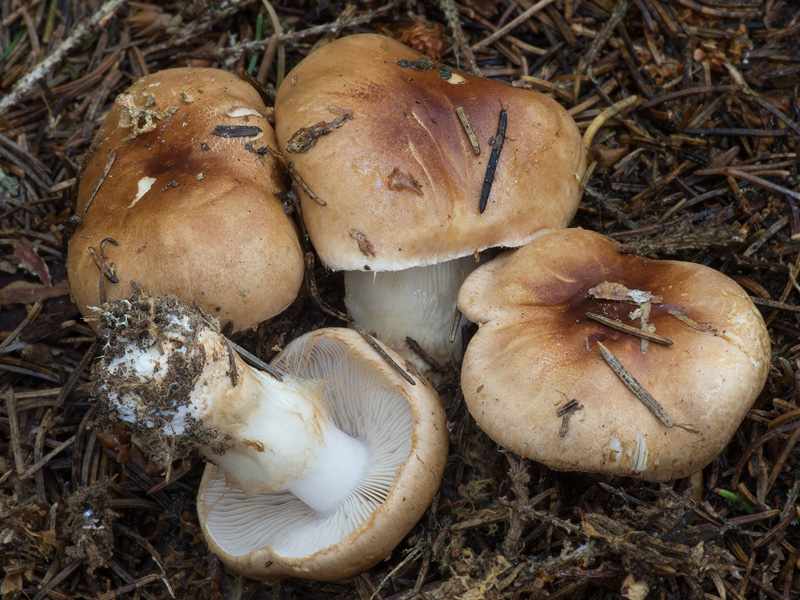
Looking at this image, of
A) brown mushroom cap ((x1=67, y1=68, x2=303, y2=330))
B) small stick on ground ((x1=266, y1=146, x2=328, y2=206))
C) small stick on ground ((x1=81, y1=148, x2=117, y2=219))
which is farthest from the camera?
small stick on ground ((x1=81, y1=148, x2=117, y2=219))

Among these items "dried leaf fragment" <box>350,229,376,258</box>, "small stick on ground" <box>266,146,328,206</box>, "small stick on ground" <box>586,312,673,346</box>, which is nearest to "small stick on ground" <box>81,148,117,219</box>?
"small stick on ground" <box>266,146,328,206</box>

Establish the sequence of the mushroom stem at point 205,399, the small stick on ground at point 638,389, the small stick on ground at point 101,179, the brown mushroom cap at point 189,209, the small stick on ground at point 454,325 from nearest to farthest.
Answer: the mushroom stem at point 205,399, the small stick on ground at point 638,389, the brown mushroom cap at point 189,209, the small stick on ground at point 101,179, the small stick on ground at point 454,325

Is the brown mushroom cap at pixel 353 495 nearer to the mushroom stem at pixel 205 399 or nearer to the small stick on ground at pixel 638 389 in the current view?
the mushroom stem at pixel 205 399

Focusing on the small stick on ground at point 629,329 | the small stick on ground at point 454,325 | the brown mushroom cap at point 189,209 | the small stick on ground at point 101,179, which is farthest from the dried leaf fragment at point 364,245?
the small stick on ground at point 101,179

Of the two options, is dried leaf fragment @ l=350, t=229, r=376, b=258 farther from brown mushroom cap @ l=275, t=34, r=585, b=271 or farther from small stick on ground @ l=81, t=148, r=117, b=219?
small stick on ground @ l=81, t=148, r=117, b=219

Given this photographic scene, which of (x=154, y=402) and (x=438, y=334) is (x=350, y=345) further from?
(x=154, y=402)

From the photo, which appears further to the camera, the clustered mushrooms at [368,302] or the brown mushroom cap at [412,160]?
the brown mushroom cap at [412,160]

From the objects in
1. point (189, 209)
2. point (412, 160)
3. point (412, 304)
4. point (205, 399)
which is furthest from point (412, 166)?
point (205, 399)
